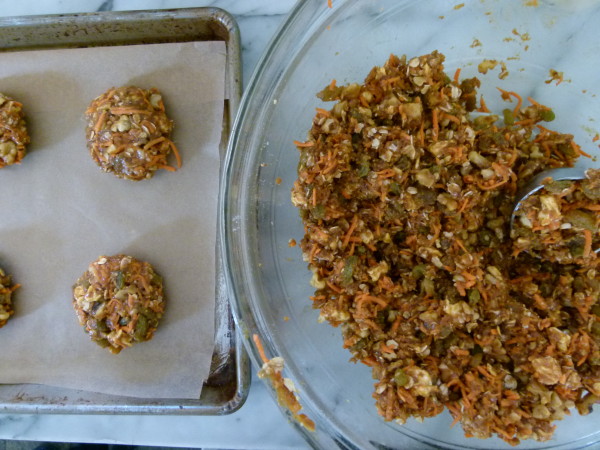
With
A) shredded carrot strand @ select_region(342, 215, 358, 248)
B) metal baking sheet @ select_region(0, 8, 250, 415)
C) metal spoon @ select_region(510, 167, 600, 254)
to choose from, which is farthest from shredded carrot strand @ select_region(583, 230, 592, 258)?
metal baking sheet @ select_region(0, 8, 250, 415)

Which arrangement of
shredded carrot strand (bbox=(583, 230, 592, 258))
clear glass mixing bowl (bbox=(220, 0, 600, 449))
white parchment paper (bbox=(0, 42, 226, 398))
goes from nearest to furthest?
shredded carrot strand (bbox=(583, 230, 592, 258)), clear glass mixing bowl (bbox=(220, 0, 600, 449)), white parchment paper (bbox=(0, 42, 226, 398))

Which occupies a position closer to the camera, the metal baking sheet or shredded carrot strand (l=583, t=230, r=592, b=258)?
shredded carrot strand (l=583, t=230, r=592, b=258)

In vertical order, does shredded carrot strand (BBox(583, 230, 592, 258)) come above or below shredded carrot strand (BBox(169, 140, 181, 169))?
above

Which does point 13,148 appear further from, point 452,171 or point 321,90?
point 452,171

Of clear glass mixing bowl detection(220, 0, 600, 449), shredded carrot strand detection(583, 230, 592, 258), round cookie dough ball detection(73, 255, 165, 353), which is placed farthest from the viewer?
round cookie dough ball detection(73, 255, 165, 353)

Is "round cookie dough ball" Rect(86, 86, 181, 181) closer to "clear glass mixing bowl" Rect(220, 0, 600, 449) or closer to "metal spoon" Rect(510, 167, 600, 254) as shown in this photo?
"clear glass mixing bowl" Rect(220, 0, 600, 449)

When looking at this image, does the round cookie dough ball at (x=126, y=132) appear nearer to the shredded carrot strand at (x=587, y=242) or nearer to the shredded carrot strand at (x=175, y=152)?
the shredded carrot strand at (x=175, y=152)

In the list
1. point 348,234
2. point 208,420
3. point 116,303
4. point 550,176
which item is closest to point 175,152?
point 116,303

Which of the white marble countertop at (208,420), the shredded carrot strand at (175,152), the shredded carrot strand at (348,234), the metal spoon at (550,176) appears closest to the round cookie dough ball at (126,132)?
the shredded carrot strand at (175,152)
